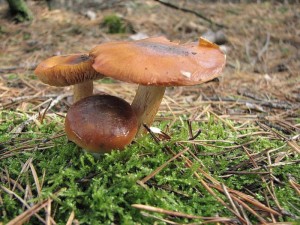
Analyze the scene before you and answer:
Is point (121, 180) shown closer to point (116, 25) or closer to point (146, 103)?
point (146, 103)

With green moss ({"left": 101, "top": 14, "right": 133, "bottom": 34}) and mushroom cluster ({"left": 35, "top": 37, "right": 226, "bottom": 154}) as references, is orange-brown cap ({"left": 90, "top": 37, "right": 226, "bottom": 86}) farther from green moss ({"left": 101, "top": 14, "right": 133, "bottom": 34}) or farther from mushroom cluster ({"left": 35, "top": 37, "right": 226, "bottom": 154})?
green moss ({"left": 101, "top": 14, "right": 133, "bottom": 34})

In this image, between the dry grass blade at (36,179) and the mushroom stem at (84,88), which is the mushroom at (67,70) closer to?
the mushroom stem at (84,88)

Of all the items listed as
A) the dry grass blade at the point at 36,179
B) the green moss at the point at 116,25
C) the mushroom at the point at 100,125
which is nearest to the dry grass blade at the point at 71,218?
the dry grass blade at the point at 36,179

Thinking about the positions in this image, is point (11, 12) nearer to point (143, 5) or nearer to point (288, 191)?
point (143, 5)

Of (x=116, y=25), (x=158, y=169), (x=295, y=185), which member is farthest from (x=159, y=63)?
(x=116, y=25)

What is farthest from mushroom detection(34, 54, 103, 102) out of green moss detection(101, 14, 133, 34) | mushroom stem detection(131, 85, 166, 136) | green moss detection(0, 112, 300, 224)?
green moss detection(101, 14, 133, 34)

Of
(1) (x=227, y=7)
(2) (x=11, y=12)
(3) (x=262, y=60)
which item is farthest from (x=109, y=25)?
(1) (x=227, y=7)
